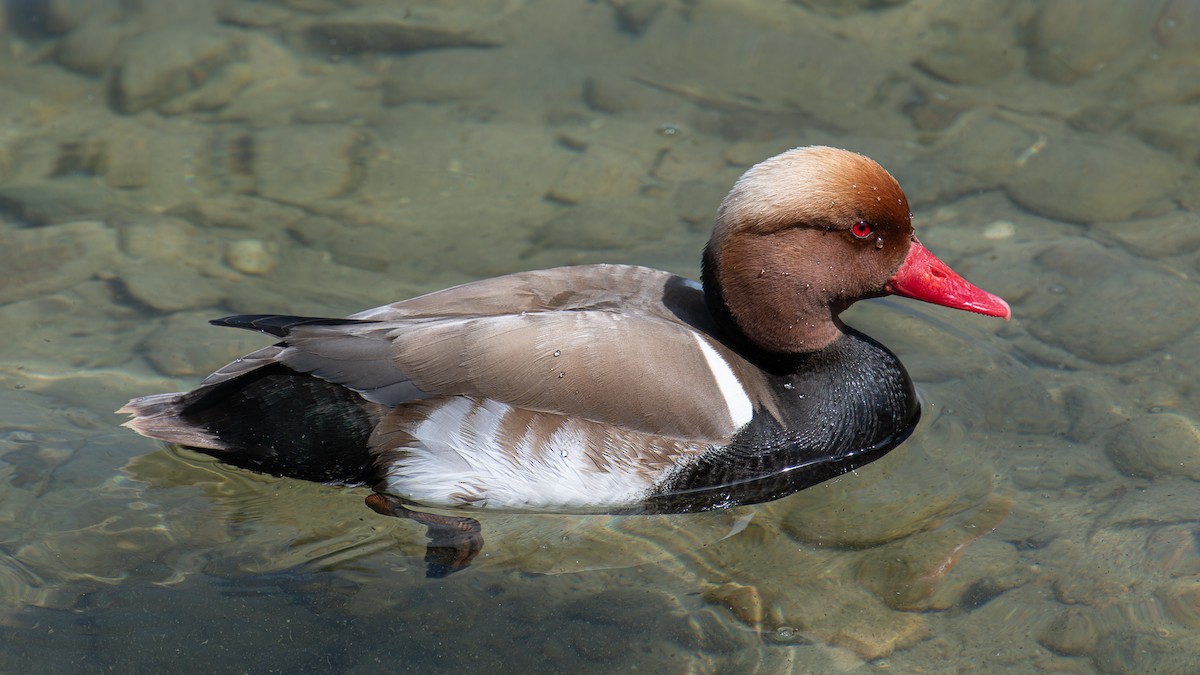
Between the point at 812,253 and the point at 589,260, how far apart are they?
1.65m

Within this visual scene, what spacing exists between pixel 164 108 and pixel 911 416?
4691 mm

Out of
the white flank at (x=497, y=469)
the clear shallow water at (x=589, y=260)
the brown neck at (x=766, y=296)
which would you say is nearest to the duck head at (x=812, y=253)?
the brown neck at (x=766, y=296)

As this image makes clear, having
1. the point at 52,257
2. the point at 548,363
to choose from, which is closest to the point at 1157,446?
the point at 548,363

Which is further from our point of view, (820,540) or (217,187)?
(217,187)

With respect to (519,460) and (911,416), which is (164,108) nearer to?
(519,460)

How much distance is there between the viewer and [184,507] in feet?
14.5

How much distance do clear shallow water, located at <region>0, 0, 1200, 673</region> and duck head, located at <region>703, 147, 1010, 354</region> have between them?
62cm

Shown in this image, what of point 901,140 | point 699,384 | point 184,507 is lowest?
point 184,507

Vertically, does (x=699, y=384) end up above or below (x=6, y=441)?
above

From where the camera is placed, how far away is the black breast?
444 centimetres

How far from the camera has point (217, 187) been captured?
6395 millimetres

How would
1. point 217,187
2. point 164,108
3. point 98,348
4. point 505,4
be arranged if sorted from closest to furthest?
point 98,348
point 217,187
point 164,108
point 505,4

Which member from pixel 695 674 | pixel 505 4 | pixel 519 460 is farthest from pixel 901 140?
pixel 695 674

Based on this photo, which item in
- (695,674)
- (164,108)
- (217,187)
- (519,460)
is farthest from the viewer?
(164,108)
